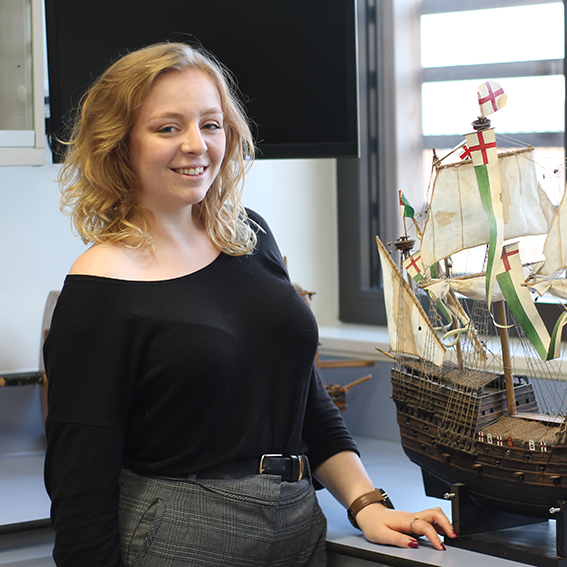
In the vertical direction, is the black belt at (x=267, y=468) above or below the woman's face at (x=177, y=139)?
below

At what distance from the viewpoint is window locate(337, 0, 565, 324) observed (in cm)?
178

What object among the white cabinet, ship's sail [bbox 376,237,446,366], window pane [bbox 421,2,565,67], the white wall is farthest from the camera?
window pane [bbox 421,2,565,67]

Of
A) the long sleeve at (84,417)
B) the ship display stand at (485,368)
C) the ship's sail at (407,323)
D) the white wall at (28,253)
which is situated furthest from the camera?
the white wall at (28,253)

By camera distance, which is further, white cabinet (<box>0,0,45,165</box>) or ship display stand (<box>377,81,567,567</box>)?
white cabinet (<box>0,0,45,165</box>)

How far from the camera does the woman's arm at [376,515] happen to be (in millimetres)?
1082

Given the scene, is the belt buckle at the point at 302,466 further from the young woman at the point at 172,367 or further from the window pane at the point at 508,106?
the window pane at the point at 508,106

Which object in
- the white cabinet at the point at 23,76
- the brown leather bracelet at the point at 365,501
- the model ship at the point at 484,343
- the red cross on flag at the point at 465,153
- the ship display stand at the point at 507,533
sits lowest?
the ship display stand at the point at 507,533

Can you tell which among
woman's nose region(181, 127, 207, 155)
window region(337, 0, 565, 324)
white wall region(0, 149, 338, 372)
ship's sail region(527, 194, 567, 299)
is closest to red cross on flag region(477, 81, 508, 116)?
ship's sail region(527, 194, 567, 299)

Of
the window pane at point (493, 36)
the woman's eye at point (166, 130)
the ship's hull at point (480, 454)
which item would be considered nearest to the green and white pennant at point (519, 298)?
the ship's hull at point (480, 454)

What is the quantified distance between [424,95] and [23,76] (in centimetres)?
99

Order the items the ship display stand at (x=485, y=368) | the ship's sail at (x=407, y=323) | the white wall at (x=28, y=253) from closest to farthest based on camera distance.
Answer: the ship display stand at (x=485, y=368)
the ship's sail at (x=407, y=323)
the white wall at (x=28, y=253)

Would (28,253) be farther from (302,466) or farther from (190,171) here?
(302,466)

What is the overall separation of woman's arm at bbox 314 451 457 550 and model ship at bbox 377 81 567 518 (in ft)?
0.24

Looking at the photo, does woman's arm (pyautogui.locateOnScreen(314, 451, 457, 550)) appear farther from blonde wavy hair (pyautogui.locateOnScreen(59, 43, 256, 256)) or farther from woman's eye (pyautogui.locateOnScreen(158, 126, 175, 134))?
woman's eye (pyautogui.locateOnScreen(158, 126, 175, 134))
